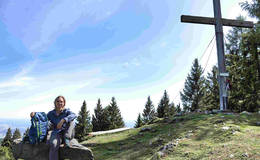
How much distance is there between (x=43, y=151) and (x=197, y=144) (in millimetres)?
4124

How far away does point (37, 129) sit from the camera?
14.3 feet

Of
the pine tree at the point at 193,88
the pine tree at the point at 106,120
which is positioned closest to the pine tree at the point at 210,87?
the pine tree at the point at 193,88

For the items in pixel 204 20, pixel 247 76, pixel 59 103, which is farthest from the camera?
pixel 247 76

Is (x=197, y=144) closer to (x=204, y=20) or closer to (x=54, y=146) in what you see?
(x=54, y=146)

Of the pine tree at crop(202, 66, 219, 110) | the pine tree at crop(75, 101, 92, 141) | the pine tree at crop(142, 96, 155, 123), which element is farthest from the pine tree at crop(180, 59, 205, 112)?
the pine tree at crop(75, 101, 92, 141)

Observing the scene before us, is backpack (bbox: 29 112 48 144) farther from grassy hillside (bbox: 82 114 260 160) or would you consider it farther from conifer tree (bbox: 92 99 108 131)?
conifer tree (bbox: 92 99 108 131)

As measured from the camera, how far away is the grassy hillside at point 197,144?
4586mm

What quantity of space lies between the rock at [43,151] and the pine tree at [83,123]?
41831mm

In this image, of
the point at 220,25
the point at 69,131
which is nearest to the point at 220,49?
the point at 220,25

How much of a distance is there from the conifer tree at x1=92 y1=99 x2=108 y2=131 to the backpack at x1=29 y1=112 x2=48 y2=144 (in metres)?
42.9

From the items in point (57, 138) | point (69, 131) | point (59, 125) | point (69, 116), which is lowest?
point (57, 138)

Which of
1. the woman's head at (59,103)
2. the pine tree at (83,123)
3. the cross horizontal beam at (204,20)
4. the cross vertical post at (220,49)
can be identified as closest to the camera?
the woman's head at (59,103)

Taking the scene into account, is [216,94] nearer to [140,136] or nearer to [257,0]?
[257,0]

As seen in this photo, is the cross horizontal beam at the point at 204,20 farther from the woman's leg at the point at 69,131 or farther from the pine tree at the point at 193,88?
the pine tree at the point at 193,88
